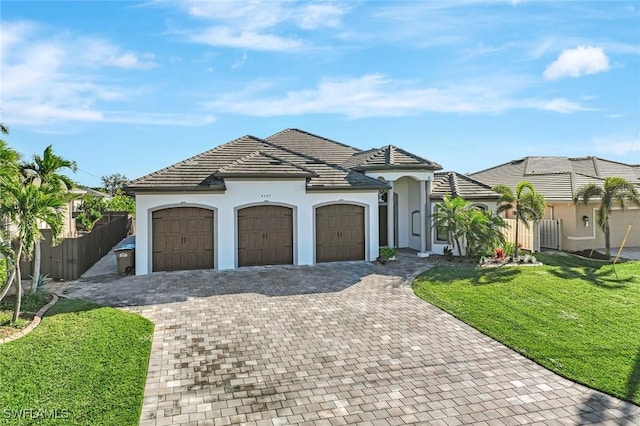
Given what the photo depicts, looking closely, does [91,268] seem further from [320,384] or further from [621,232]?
[621,232]

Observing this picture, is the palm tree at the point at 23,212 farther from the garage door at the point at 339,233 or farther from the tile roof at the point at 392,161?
the tile roof at the point at 392,161

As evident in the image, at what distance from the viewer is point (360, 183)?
17906 millimetres

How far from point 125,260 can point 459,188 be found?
594 inches

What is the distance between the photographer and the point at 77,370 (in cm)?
690

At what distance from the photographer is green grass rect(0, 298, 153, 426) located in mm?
5633

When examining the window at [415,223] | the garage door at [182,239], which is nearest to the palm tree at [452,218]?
the window at [415,223]

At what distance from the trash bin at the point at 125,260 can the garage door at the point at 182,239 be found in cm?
76

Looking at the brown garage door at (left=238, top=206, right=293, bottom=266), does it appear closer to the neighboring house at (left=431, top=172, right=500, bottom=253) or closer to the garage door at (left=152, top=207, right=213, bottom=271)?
the garage door at (left=152, top=207, right=213, bottom=271)

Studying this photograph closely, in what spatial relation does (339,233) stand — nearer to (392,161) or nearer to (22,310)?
(392,161)

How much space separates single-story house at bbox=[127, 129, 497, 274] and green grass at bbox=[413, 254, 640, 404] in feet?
13.7

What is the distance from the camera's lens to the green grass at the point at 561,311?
739 cm

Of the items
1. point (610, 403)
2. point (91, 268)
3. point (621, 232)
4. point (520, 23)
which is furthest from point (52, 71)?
point (621, 232)

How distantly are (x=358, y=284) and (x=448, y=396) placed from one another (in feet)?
24.7

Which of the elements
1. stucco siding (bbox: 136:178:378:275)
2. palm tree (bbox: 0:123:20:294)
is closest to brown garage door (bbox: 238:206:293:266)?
stucco siding (bbox: 136:178:378:275)
